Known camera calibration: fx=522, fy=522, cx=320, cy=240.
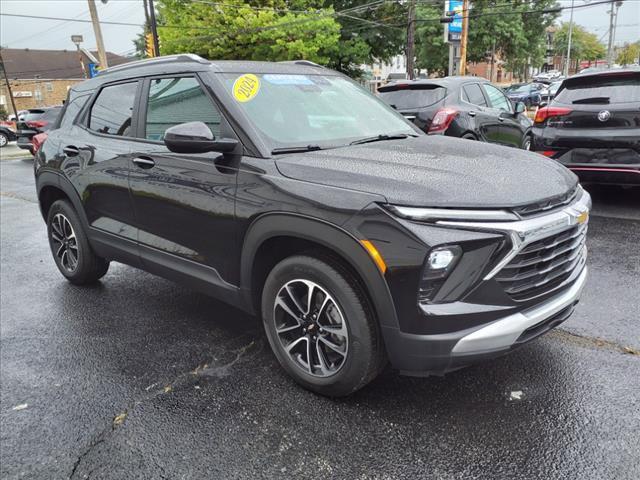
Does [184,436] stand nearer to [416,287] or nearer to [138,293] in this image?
[416,287]

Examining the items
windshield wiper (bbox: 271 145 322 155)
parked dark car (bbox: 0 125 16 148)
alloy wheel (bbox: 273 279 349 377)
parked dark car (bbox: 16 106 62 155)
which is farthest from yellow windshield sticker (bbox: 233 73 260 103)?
parked dark car (bbox: 0 125 16 148)

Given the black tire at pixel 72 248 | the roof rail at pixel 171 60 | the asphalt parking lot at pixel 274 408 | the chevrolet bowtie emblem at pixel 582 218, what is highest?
the roof rail at pixel 171 60

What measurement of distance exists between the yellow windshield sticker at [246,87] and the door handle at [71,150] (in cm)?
180

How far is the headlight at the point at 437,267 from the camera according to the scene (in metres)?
2.23

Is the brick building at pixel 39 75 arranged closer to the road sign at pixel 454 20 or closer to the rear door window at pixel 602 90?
the road sign at pixel 454 20

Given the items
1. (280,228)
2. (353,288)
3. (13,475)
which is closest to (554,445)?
(353,288)

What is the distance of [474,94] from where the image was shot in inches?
332

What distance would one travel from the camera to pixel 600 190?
765 centimetres

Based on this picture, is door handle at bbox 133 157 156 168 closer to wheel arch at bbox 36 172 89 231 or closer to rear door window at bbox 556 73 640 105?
wheel arch at bbox 36 172 89 231

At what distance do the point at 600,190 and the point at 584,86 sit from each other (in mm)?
1923

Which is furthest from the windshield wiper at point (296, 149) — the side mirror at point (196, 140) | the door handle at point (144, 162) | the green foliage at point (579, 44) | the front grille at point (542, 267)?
the green foliage at point (579, 44)

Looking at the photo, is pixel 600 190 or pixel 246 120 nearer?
pixel 246 120

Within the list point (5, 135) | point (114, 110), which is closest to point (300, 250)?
point (114, 110)

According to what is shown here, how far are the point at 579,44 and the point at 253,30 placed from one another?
247 ft
